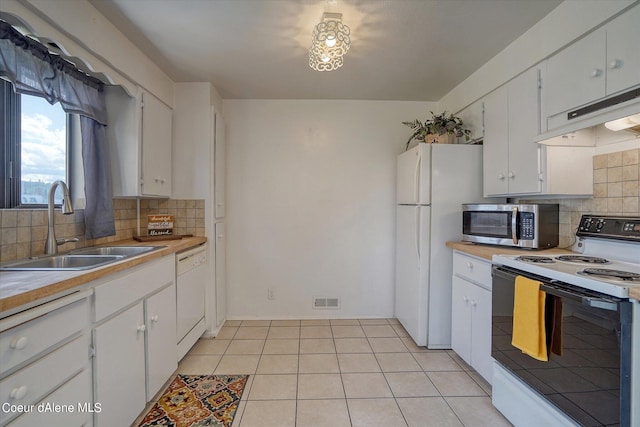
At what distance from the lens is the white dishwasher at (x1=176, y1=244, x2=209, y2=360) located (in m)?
2.14

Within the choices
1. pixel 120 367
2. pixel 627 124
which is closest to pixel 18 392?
pixel 120 367

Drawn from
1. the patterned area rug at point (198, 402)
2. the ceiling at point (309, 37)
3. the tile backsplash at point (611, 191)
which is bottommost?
the patterned area rug at point (198, 402)

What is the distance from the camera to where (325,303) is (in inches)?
125

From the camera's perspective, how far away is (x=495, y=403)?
1.72 metres

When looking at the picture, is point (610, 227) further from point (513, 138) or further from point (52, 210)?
point (52, 210)

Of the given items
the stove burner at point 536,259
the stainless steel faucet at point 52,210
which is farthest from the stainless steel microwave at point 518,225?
the stainless steel faucet at point 52,210

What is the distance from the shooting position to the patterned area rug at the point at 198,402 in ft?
5.40

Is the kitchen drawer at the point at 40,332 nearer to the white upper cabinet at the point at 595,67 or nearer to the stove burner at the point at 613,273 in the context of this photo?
the stove burner at the point at 613,273

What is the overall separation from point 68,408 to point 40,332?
13.6 inches

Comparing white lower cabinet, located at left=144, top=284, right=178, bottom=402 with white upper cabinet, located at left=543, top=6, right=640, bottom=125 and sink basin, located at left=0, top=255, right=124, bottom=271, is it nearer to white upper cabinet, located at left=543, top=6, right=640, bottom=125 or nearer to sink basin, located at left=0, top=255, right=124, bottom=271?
sink basin, located at left=0, top=255, right=124, bottom=271

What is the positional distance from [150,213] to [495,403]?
307cm

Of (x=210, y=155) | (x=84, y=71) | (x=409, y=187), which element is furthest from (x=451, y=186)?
(x=84, y=71)

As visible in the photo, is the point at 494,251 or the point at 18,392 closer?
the point at 18,392

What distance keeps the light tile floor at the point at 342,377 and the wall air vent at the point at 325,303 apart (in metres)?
0.25
